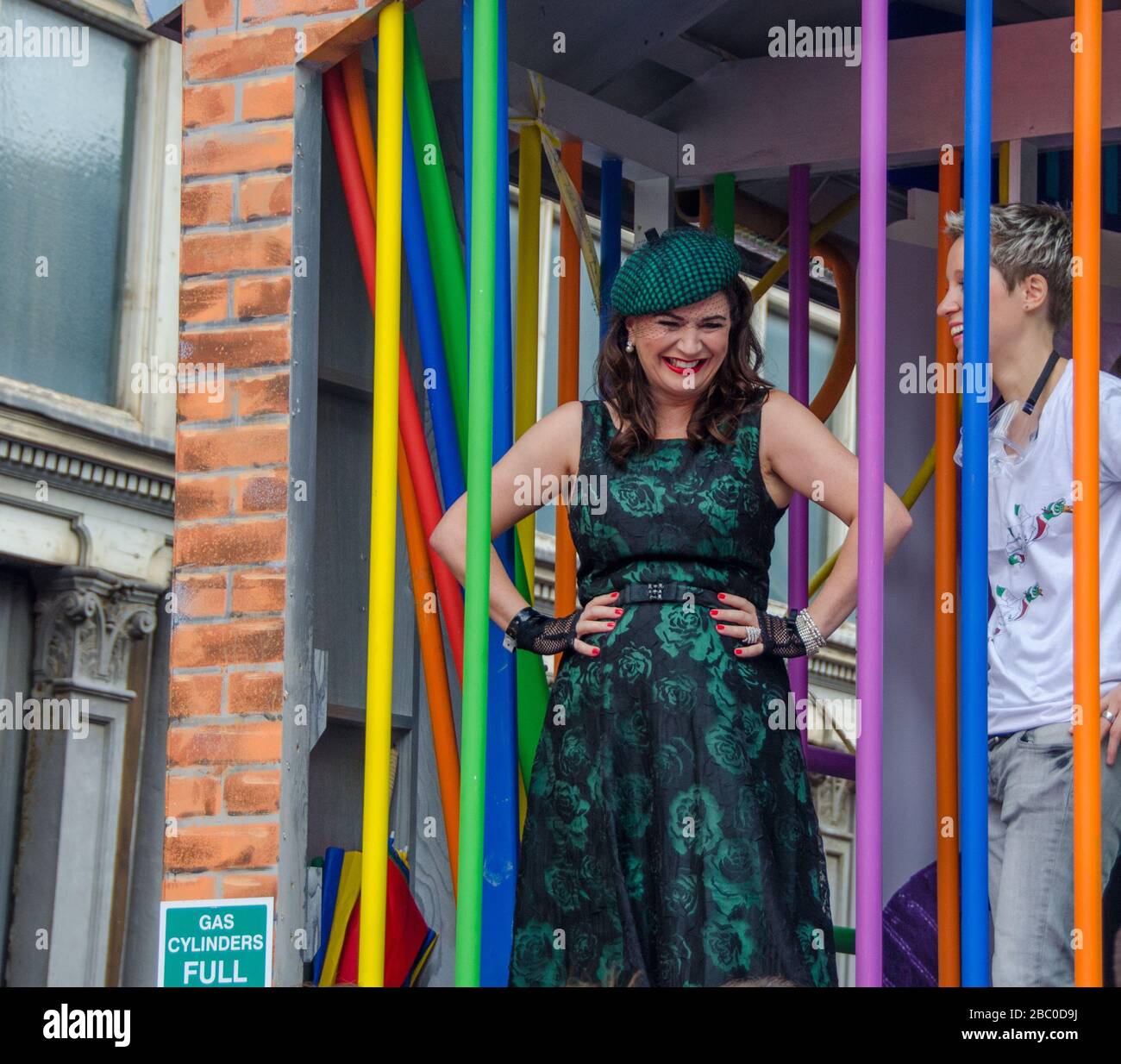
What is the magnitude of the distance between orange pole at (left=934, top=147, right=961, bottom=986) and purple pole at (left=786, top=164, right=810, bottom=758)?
851mm

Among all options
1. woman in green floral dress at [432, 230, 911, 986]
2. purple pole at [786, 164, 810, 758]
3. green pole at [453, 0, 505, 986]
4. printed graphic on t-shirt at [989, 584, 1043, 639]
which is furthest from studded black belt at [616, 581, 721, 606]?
purple pole at [786, 164, 810, 758]

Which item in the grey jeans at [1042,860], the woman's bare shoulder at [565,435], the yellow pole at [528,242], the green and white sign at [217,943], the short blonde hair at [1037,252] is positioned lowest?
the green and white sign at [217,943]

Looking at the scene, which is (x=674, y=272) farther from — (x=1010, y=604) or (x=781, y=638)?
(x=1010, y=604)

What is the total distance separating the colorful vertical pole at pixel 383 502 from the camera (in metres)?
3.79

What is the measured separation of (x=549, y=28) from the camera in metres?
4.92

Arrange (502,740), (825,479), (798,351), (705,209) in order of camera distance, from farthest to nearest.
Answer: (705,209) < (798,351) < (502,740) < (825,479)

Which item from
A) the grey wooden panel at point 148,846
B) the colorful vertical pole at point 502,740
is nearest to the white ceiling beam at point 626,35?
the colorful vertical pole at point 502,740

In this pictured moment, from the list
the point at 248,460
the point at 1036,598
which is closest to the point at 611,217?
the point at 248,460

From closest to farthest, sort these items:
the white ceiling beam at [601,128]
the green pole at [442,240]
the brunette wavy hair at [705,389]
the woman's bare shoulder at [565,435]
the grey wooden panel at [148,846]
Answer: the brunette wavy hair at [705,389] → the woman's bare shoulder at [565,435] → the green pole at [442,240] → the white ceiling beam at [601,128] → the grey wooden panel at [148,846]

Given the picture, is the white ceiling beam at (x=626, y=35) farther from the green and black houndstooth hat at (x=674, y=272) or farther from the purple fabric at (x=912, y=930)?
the purple fabric at (x=912, y=930)

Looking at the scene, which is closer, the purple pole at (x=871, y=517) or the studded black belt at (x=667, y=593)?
the purple pole at (x=871, y=517)

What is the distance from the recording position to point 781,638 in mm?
3545

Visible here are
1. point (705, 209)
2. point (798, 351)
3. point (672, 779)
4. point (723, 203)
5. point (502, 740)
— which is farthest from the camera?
point (705, 209)

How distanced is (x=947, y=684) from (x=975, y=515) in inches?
38.7
